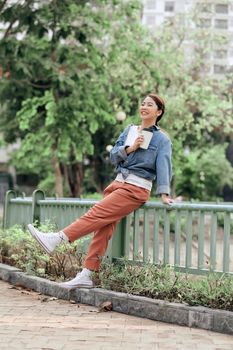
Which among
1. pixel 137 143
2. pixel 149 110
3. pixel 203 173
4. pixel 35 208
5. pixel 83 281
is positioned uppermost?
pixel 203 173

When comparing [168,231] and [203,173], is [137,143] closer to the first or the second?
[168,231]

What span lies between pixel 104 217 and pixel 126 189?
336 millimetres

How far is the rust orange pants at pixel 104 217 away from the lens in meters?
5.93

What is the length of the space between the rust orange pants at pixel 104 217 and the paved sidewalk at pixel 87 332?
54 cm

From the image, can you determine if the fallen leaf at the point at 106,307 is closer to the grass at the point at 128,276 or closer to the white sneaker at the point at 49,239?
the grass at the point at 128,276

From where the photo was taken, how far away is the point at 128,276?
5.96 meters

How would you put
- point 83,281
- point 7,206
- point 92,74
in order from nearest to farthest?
1. point 83,281
2. point 7,206
3. point 92,74

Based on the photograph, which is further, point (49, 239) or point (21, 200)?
point (21, 200)

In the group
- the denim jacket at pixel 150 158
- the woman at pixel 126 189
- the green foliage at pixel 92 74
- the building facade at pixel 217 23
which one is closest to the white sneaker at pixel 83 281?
the woman at pixel 126 189

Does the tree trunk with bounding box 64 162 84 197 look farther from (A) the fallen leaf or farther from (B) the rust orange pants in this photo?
(A) the fallen leaf

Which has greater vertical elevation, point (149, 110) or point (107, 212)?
point (149, 110)

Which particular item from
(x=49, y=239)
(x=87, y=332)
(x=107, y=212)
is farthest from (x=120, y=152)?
(x=87, y=332)

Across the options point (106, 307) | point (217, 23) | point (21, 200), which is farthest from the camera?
point (217, 23)

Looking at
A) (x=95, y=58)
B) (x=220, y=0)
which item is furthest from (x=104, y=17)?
(x=220, y=0)
